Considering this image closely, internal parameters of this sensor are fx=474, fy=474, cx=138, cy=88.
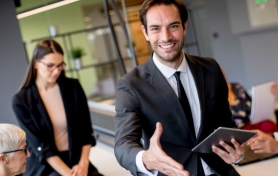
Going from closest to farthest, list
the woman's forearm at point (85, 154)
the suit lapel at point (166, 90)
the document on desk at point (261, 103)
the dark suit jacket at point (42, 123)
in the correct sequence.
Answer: the suit lapel at point (166, 90)
the dark suit jacket at point (42, 123)
the woman's forearm at point (85, 154)
the document on desk at point (261, 103)

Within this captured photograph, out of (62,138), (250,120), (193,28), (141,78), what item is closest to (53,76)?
(62,138)

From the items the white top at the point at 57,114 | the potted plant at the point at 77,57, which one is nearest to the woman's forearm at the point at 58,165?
the white top at the point at 57,114

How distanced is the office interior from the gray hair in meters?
1.85

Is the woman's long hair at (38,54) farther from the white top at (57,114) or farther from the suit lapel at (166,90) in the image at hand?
the suit lapel at (166,90)

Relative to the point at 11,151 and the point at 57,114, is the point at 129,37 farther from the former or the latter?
the point at 11,151

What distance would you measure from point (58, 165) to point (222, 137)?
5.03 feet

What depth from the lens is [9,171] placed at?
213 centimetres

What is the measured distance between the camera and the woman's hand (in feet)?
9.86

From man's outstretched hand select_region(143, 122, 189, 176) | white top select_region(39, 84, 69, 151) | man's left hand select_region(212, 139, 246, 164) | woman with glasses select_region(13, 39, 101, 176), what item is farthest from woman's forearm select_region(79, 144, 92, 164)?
man's outstretched hand select_region(143, 122, 189, 176)

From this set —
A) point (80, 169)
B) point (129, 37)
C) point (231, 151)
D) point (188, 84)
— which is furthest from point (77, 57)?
point (231, 151)

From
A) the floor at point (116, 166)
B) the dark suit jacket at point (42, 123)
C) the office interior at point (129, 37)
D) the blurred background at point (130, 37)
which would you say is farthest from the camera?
the blurred background at point (130, 37)

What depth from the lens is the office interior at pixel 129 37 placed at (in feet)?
16.6

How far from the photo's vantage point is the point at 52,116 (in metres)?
3.09

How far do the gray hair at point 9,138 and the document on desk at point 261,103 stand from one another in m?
1.99
